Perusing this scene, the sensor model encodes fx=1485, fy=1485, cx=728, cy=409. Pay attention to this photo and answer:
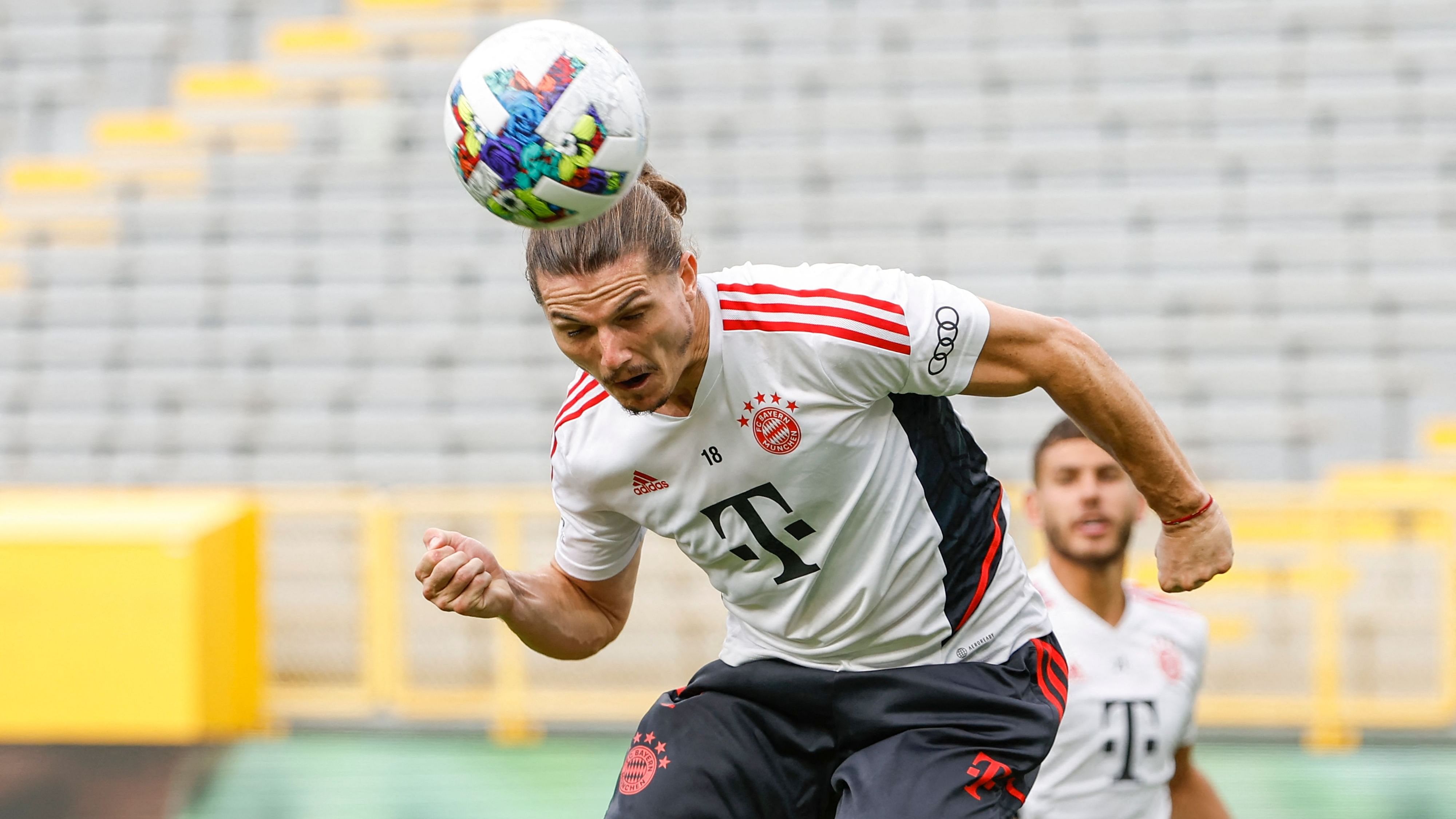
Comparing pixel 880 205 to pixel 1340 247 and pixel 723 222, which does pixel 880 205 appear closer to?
pixel 723 222

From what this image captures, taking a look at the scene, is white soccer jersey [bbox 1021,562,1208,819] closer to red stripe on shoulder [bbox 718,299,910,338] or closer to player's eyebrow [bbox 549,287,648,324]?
red stripe on shoulder [bbox 718,299,910,338]

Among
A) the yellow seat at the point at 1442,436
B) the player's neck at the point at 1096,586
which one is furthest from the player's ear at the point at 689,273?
the yellow seat at the point at 1442,436

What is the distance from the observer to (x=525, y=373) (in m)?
10.8

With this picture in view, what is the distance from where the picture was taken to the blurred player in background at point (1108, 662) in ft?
13.0

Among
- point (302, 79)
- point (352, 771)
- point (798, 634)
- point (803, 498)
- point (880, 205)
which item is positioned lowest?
point (352, 771)

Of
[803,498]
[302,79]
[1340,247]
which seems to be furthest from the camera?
[302,79]

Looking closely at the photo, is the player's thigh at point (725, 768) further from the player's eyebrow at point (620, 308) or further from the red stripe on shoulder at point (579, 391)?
the player's eyebrow at point (620, 308)

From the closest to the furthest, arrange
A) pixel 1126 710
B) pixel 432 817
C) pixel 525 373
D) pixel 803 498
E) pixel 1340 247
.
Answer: pixel 803 498
pixel 1126 710
pixel 432 817
pixel 1340 247
pixel 525 373

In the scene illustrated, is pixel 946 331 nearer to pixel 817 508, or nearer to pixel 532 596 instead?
pixel 817 508

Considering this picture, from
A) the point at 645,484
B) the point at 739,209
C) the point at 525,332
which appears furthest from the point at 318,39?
the point at 645,484

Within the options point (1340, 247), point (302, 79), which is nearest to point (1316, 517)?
point (1340, 247)

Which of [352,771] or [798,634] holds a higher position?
[798,634]

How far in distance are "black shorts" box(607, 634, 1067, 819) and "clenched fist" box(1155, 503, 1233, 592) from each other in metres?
0.38

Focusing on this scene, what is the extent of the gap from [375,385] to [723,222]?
2821mm
